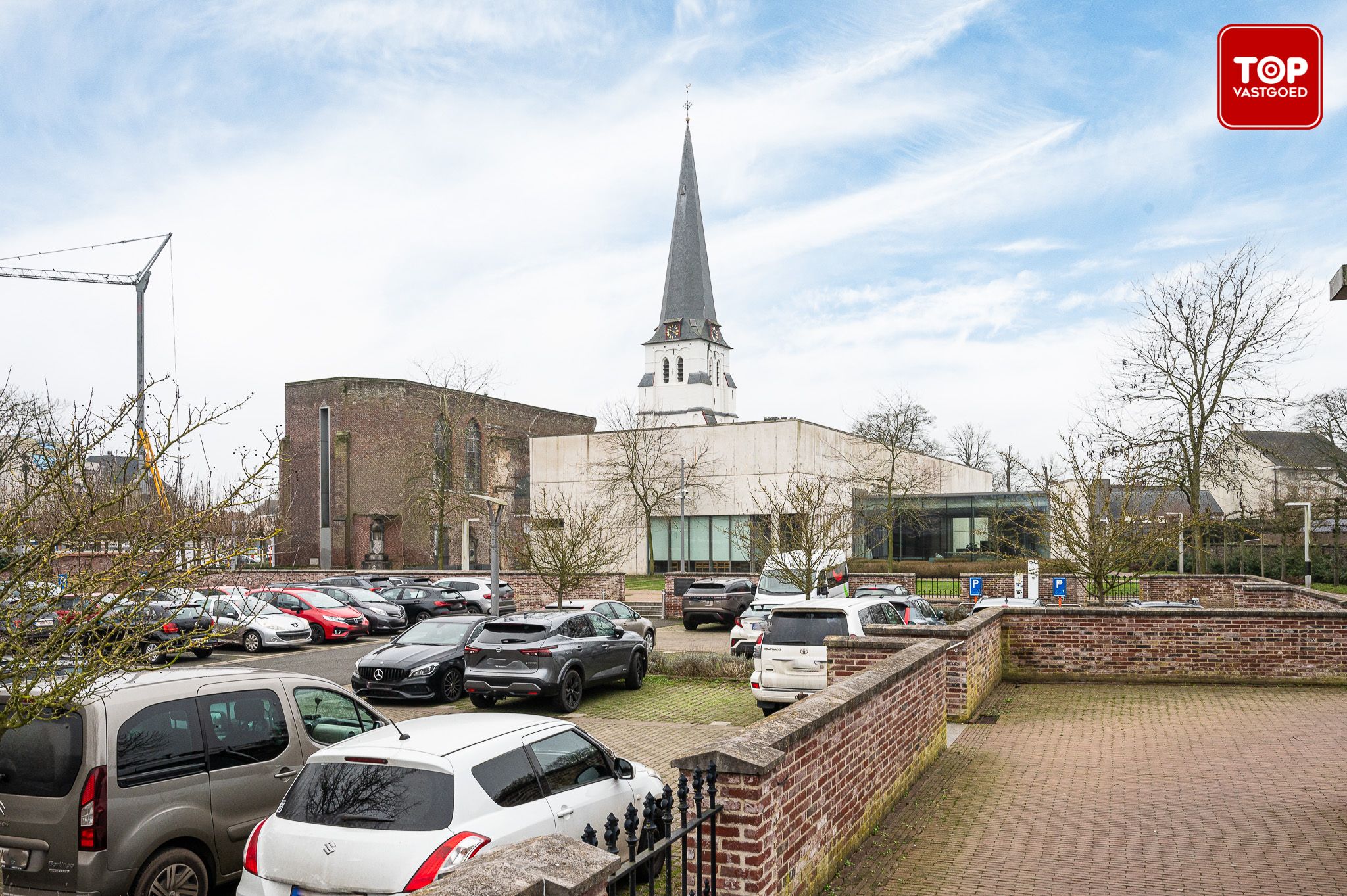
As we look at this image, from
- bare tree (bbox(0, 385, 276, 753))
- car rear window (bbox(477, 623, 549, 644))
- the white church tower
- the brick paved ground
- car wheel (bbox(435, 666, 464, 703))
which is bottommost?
car wheel (bbox(435, 666, 464, 703))

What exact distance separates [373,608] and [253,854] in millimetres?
24737

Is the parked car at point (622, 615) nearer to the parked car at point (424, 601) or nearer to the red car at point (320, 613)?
the red car at point (320, 613)

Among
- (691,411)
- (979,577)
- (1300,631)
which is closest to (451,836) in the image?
(1300,631)

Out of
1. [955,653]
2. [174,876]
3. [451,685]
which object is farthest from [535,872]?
[451,685]

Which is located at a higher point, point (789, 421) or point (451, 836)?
point (789, 421)

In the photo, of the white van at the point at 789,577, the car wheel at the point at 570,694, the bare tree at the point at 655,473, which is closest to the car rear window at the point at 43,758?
the car wheel at the point at 570,694

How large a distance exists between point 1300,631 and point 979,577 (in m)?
14.0

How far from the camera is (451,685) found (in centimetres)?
1641

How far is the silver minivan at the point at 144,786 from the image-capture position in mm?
6137

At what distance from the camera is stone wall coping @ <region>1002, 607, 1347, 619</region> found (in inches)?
597

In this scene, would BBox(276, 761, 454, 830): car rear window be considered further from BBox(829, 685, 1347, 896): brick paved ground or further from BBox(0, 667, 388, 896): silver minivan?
BBox(829, 685, 1347, 896): brick paved ground

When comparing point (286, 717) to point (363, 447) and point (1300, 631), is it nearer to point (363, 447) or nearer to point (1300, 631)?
point (1300, 631)

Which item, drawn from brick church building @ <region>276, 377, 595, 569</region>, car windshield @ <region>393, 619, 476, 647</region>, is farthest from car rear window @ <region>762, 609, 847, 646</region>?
brick church building @ <region>276, 377, 595, 569</region>

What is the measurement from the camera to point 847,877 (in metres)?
6.79
